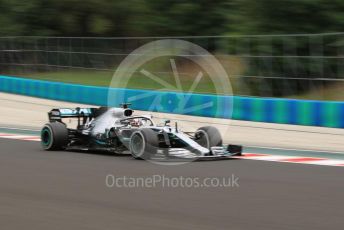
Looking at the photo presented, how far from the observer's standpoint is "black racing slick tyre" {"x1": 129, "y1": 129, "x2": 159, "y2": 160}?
→ 936cm

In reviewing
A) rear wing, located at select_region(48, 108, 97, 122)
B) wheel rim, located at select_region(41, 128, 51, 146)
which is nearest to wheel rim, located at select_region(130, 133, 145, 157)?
rear wing, located at select_region(48, 108, 97, 122)

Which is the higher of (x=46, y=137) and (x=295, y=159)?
(x=46, y=137)

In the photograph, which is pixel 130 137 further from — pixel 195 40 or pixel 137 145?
pixel 195 40

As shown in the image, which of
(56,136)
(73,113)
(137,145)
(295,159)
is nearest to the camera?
(137,145)

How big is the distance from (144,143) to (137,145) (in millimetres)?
276

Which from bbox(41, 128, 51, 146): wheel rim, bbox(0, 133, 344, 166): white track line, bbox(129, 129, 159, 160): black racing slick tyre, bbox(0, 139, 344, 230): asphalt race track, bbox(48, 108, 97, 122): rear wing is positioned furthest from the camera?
bbox(48, 108, 97, 122): rear wing

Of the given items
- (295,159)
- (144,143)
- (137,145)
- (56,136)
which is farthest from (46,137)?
(295,159)

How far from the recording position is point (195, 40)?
772 inches

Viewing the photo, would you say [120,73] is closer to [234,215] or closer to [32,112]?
[32,112]

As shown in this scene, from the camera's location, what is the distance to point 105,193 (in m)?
7.10

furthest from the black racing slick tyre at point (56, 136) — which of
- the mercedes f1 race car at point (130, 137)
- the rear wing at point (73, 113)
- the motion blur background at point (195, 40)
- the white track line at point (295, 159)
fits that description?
the motion blur background at point (195, 40)

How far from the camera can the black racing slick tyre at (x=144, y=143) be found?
9.36m

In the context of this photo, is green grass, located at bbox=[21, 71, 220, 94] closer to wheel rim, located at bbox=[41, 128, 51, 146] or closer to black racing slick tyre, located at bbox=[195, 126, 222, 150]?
wheel rim, located at bbox=[41, 128, 51, 146]

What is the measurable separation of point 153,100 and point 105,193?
12.0m
